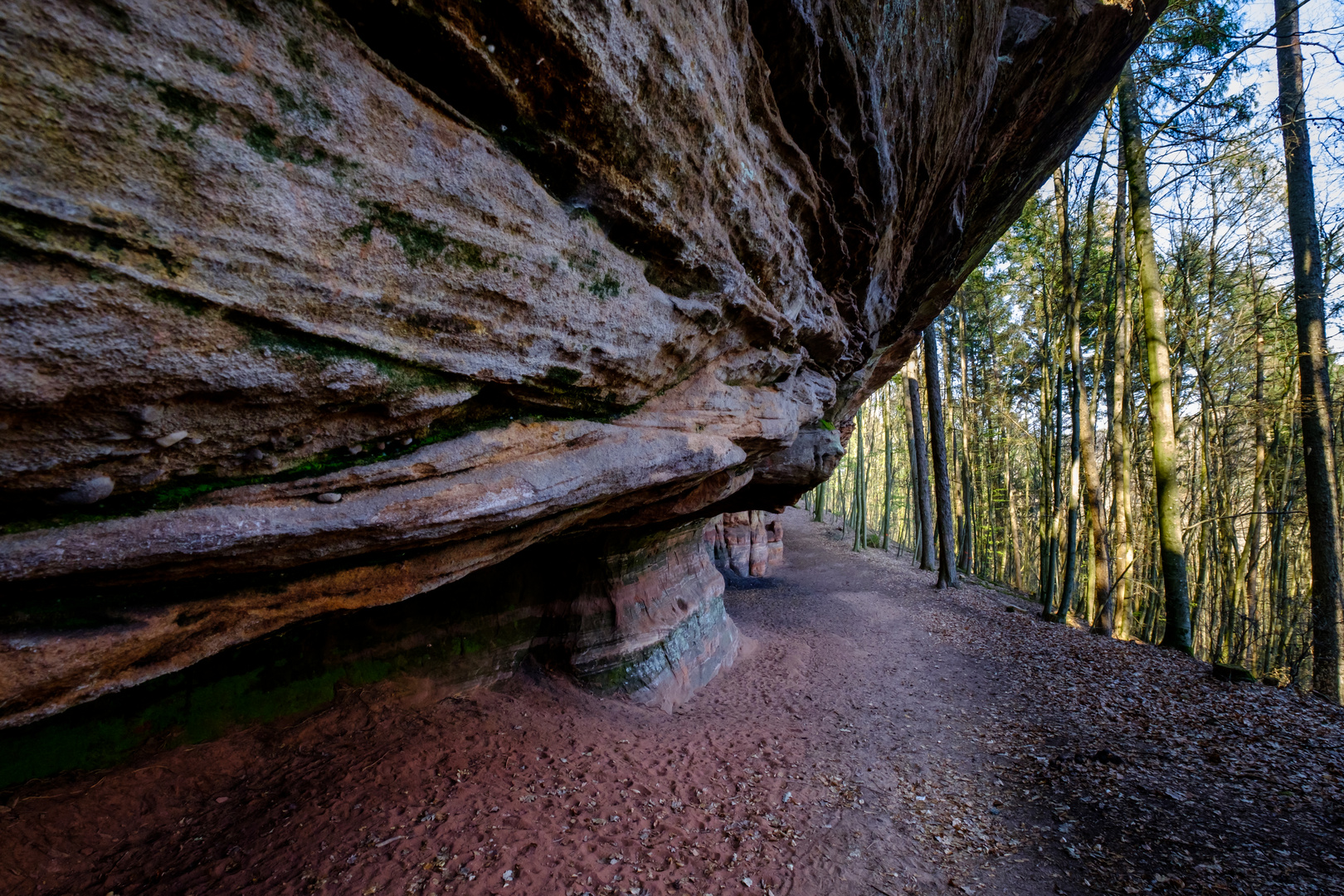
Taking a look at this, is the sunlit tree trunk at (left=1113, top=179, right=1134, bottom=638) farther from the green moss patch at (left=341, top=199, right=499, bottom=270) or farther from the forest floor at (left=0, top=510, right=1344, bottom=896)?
the green moss patch at (left=341, top=199, right=499, bottom=270)

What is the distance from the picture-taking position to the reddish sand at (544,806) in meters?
3.66

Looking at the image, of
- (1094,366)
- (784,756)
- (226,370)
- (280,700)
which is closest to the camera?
(226,370)

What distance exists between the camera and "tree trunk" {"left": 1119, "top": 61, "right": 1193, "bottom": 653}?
32.9 ft

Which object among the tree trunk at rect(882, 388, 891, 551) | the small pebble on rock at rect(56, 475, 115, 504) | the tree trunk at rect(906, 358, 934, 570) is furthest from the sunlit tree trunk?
the small pebble on rock at rect(56, 475, 115, 504)

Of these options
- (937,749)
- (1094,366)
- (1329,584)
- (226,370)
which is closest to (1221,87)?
(1094,366)

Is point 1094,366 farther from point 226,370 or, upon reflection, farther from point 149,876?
point 149,876

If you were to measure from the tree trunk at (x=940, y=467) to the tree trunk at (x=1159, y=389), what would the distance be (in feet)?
19.8

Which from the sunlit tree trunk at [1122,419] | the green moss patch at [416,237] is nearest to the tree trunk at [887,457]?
the sunlit tree trunk at [1122,419]

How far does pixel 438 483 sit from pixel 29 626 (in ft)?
7.18

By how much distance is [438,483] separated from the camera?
12.5 feet

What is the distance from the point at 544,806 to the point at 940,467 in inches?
628

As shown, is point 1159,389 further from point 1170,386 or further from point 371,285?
point 371,285

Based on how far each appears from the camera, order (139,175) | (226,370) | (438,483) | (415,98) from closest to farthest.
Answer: (139,175)
(226,370)
(415,98)
(438,483)

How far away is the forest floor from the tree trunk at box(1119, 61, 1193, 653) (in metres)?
2.28
